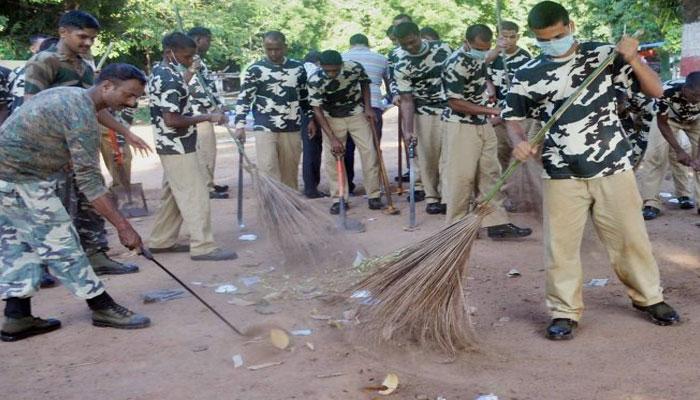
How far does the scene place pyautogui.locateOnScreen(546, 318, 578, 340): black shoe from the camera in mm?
4465

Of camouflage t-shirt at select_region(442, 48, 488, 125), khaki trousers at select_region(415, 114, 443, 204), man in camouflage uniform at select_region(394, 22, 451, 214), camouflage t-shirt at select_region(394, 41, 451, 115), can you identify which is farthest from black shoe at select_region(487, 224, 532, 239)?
camouflage t-shirt at select_region(394, 41, 451, 115)

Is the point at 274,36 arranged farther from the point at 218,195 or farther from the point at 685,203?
the point at 685,203

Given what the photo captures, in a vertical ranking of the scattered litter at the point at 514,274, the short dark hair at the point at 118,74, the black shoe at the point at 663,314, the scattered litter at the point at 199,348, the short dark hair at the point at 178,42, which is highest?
the short dark hair at the point at 178,42

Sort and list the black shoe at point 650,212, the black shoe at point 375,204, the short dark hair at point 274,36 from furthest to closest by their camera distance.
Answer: the black shoe at point 375,204 < the short dark hair at point 274,36 < the black shoe at point 650,212

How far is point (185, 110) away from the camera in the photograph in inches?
262

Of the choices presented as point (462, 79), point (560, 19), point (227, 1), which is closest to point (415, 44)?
point (462, 79)

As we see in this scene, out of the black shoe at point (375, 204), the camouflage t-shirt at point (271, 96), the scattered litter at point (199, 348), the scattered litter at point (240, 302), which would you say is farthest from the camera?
the black shoe at point (375, 204)

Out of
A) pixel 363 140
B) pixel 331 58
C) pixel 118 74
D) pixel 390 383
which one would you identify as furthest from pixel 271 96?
pixel 390 383

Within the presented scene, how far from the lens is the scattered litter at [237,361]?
425 cm

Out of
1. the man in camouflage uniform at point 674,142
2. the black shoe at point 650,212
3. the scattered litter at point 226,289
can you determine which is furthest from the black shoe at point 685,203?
the scattered litter at point 226,289

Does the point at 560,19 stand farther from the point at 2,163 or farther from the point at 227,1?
the point at 227,1

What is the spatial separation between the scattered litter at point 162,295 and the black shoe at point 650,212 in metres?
4.63

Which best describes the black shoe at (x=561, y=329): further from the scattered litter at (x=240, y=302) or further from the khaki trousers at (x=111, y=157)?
the khaki trousers at (x=111, y=157)

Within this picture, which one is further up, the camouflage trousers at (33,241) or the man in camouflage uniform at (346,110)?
the man in camouflage uniform at (346,110)
